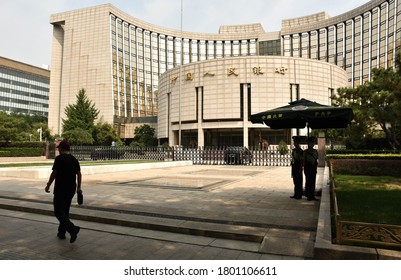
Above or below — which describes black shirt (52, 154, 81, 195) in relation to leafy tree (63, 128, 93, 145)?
below

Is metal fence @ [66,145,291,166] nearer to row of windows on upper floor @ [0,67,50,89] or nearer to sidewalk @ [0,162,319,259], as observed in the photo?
sidewalk @ [0,162,319,259]

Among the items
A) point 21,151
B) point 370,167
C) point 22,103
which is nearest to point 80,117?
point 21,151

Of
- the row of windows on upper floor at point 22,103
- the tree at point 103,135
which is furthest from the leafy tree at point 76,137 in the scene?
the row of windows on upper floor at point 22,103

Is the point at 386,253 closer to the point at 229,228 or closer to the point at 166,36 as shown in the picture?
the point at 229,228

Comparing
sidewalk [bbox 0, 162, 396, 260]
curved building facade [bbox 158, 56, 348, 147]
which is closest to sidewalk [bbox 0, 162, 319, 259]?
sidewalk [bbox 0, 162, 396, 260]

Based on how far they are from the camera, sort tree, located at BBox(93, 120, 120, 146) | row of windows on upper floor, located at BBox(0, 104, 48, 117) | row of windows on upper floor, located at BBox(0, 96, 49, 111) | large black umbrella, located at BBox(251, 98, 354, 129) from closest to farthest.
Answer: large black umbrella, located at BBox(251, 98, 354, 129) < tree, located at BBox(93, 120, 120, 146) < row of windows on upper floor, located at BBox(0, 96, 49, 111) < row of windows on upper floor, located at BBox(0, 104, 48, 117)

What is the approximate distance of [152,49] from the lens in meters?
78.8

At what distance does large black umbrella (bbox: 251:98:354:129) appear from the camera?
24.3ft

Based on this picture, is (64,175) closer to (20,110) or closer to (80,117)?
(80,117)

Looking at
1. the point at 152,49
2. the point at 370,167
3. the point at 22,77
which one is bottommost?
the point at 370,167

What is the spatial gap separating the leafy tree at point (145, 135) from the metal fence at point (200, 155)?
3397 centimetres

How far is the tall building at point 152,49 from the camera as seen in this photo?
63.9 m

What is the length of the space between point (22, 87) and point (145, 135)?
7272 centimetres

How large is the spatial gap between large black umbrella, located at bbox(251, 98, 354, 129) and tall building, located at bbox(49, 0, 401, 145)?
157 feet
